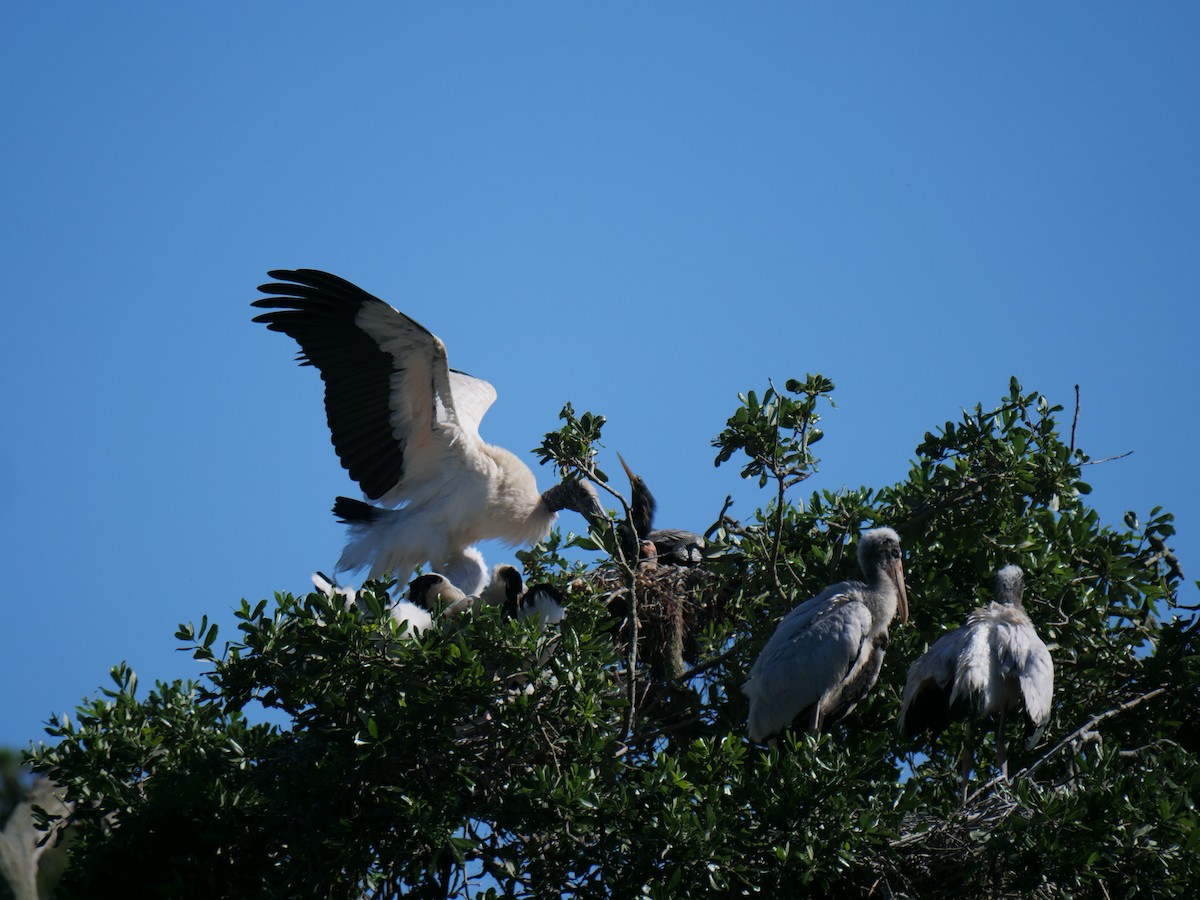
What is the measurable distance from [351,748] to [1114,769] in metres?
2.94

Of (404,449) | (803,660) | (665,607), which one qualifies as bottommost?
(803,660)

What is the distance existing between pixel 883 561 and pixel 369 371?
3.40 metres

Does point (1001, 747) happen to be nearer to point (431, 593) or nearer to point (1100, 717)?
point (1100, 717)

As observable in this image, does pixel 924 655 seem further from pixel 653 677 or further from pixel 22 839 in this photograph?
pixel 22 839

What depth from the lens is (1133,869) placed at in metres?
4.77

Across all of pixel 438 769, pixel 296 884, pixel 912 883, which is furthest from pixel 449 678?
pixel 912 883

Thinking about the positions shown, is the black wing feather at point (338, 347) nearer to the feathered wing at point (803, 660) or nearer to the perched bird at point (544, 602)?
the perched bird at point (544, 602)

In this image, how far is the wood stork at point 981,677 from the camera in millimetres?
5527

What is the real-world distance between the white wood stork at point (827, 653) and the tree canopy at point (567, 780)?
0.23m

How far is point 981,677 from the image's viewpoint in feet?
18.1

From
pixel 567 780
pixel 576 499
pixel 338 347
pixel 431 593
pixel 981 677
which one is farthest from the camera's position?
pixel 576 499

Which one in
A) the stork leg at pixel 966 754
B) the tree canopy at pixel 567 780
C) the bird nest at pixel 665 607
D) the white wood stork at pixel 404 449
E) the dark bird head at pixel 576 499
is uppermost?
the dark bird head at pixel 576 499

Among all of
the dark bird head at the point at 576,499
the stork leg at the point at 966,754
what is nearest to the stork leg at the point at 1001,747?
the stork leg at the point at 966,754

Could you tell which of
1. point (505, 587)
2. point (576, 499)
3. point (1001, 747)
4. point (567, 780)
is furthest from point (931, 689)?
point (576, 499)
